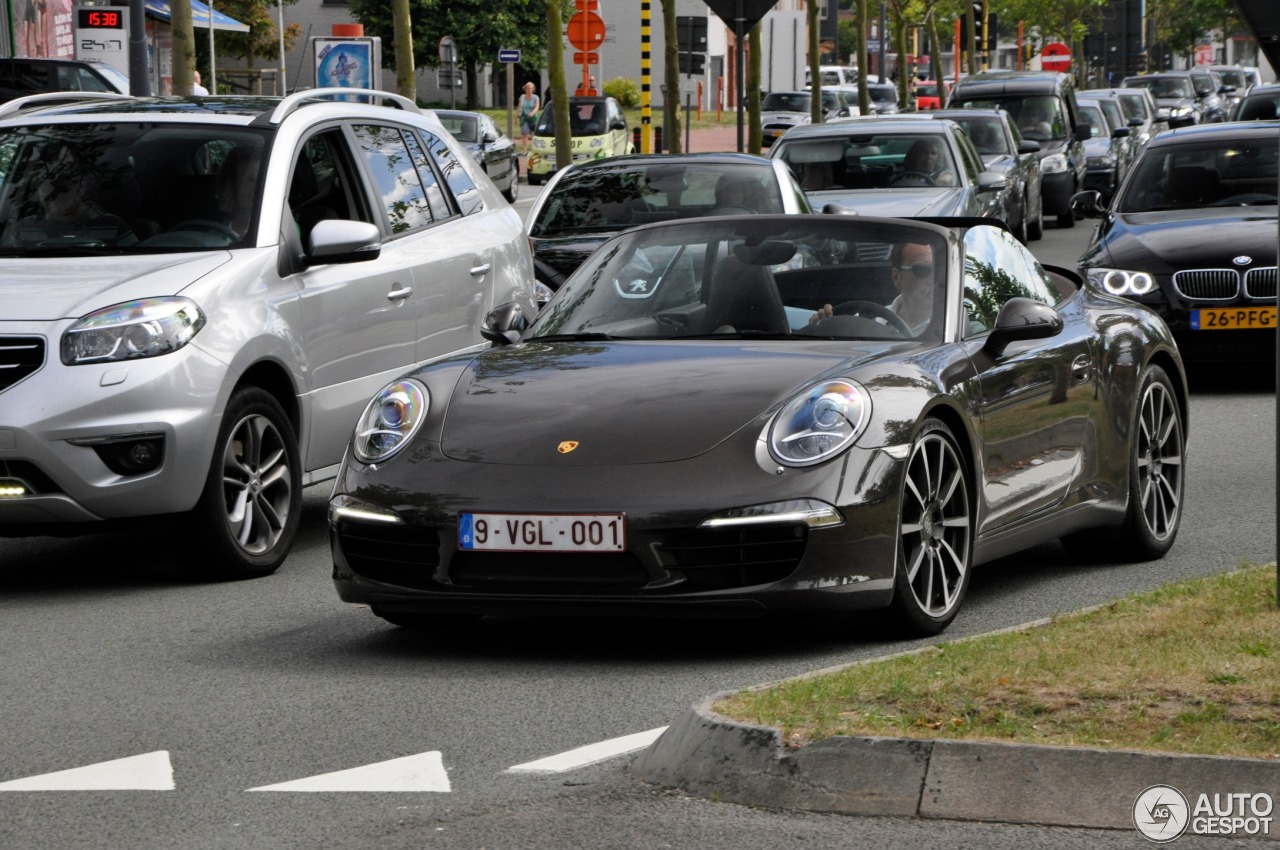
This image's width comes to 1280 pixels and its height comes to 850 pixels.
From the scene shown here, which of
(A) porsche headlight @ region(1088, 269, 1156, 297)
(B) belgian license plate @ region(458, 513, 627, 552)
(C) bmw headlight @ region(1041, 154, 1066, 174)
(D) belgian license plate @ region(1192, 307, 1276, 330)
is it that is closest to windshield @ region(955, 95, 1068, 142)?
(C) bmw headlight @ region(1041, 154, 1066, 174)

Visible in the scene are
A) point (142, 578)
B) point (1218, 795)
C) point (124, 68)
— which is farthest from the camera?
point (124, 68)

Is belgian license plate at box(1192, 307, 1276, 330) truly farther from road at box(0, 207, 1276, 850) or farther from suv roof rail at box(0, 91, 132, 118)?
suv roof rail at box(0, 91, 132, 118)

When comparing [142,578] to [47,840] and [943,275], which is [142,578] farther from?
[47,840]

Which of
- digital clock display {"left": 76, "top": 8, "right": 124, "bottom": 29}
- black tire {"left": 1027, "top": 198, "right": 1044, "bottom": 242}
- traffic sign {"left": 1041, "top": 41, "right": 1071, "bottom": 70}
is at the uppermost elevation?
digital clock display {"left": 76, "top": 8, "right": 124, "bottom": 29}

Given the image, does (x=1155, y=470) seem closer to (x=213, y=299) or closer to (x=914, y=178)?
(x=213, y=299)

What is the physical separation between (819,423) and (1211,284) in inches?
317

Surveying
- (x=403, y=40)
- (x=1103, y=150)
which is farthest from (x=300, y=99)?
(x=1103, y=150)

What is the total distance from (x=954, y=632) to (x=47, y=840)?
10.4 feet

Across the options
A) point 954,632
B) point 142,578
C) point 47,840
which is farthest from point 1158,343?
point 47,840

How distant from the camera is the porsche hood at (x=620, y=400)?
662 cm

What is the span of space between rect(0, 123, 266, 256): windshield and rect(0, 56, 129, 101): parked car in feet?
53.8

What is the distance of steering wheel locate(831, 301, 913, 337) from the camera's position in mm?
7477

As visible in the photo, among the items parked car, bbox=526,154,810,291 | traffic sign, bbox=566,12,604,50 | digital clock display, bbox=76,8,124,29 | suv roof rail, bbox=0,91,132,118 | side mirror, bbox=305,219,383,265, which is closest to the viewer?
side mirror, bbox=305,219,383,265

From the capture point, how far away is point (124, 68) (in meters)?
31.7
